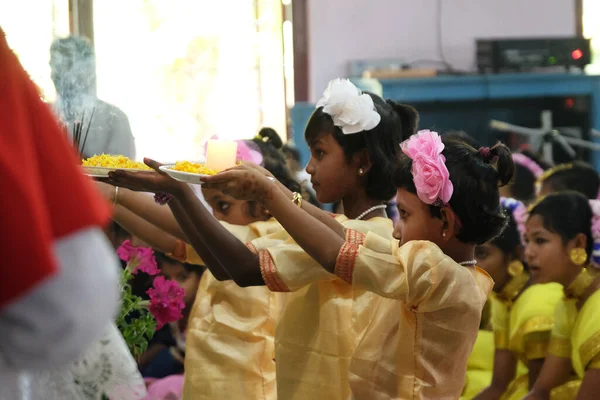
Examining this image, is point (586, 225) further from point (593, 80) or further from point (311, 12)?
point (311, 12)

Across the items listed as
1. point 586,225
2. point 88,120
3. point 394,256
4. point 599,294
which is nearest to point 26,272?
point 394,256

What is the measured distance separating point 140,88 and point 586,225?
303cm

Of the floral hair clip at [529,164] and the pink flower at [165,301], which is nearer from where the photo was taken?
the pink flower at [165,301]

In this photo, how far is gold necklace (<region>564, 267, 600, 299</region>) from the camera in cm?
233

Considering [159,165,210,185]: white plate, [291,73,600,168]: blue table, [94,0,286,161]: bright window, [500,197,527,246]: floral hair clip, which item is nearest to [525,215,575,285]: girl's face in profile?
[500,197,527,246]: floral hair clip

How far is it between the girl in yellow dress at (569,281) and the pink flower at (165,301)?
920 millimetres

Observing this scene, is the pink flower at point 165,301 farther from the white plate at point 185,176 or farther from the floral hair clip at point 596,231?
the floral hair clip at point 596,231

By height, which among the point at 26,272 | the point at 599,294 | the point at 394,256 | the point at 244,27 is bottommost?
the point at 599,294

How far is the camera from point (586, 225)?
246cm

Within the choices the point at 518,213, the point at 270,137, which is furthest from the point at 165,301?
the point at 518,213

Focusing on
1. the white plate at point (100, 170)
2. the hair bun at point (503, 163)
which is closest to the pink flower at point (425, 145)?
the hair bun at point (503, 163)

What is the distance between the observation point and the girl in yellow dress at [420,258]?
1572mm

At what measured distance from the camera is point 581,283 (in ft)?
7.68

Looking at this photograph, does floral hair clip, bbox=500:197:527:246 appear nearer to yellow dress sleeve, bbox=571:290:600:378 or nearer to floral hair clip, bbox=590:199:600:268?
floral hair clip, bbox=590:199:600:268
